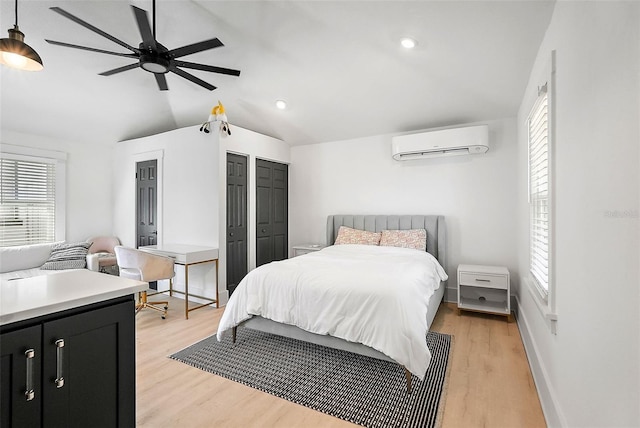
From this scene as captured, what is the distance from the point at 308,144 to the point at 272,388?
12.8 feet

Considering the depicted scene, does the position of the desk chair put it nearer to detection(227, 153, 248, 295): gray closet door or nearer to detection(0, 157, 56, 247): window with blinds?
detection(227, 153, 248, 295): gray closet door

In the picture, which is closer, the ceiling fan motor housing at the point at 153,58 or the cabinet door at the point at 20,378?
the cabinet door at the point at 20,378

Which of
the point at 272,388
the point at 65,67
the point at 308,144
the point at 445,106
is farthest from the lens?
the point at 308,144

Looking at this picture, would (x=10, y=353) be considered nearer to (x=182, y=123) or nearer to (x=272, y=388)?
(x=272, y=388)

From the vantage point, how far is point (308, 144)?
16.9 feet

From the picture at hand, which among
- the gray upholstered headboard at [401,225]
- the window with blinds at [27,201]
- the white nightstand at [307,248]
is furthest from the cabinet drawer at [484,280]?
the window with blinds at [27,201]

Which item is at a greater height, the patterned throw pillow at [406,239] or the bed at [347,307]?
the patterned throw pillow at [406,239]

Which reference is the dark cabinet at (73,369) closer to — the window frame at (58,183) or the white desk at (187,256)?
the white desk at (187,256)

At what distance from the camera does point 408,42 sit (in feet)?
8.39

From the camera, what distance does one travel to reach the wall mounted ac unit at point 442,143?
3561 millimetres

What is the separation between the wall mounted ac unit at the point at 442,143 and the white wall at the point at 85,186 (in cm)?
479

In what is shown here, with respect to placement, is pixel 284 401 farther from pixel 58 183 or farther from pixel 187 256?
pixel 58 183

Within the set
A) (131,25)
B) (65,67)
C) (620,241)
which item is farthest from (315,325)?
(65,67)

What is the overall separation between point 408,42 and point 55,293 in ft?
9.51
